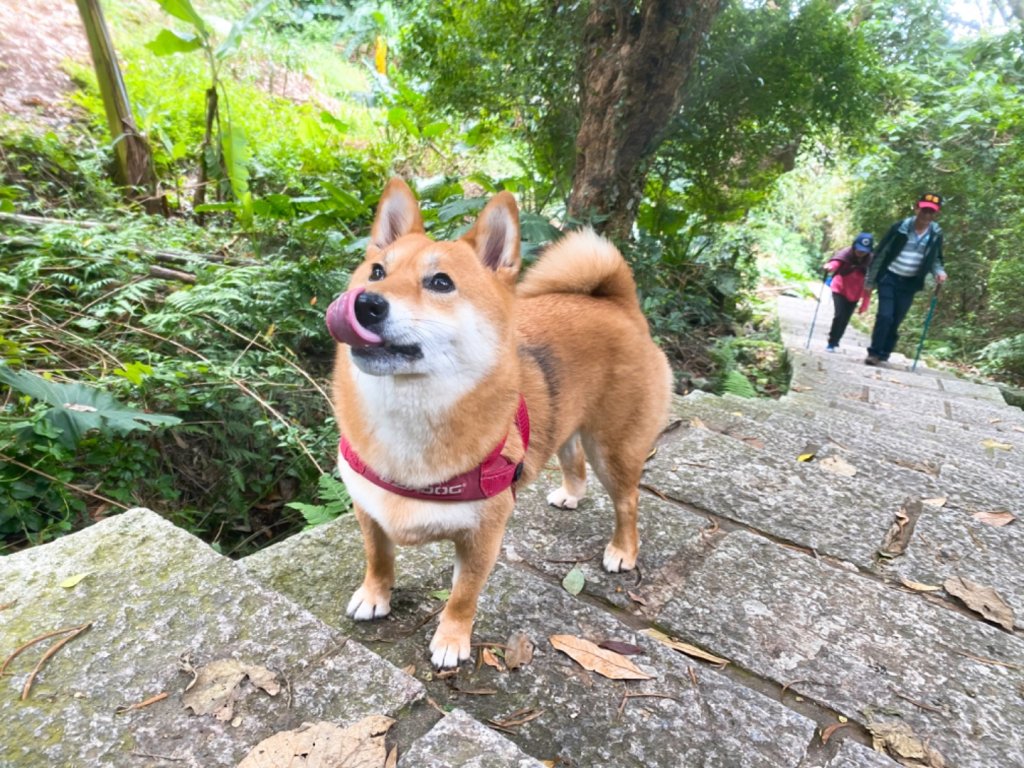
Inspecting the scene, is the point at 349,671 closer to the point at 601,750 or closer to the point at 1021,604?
the point at 601,750

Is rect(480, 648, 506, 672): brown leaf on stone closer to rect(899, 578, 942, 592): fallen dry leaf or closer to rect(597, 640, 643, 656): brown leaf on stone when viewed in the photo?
rect(597, 640, 643, 656): brown leaf on stone

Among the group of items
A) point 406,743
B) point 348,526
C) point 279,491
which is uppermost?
point 406,743

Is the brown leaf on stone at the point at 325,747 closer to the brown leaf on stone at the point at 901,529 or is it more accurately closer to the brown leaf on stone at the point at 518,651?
the brown leaf on stone at the point at 518,651

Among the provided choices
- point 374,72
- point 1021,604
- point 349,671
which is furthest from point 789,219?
point 349,671

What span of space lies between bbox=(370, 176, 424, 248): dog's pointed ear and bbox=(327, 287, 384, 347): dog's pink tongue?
621mm

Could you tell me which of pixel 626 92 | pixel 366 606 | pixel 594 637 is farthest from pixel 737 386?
pixel 366 606

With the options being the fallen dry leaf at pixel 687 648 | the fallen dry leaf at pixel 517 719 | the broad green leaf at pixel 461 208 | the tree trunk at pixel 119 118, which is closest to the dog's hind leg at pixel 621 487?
the fallen dry leaf at pixel 687 648

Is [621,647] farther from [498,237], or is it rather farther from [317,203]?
[317,203]

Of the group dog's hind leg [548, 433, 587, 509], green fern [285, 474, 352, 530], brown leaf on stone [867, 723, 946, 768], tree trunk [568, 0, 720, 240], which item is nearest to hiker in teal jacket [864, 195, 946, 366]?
tree trunk [568, 0, 720, 240]

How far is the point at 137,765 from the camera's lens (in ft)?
3.52

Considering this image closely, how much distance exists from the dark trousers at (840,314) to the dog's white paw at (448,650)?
8497mm

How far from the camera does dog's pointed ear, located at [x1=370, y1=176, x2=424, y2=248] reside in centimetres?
197

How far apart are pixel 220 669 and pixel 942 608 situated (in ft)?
7.38

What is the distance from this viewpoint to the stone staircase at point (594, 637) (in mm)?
1210
